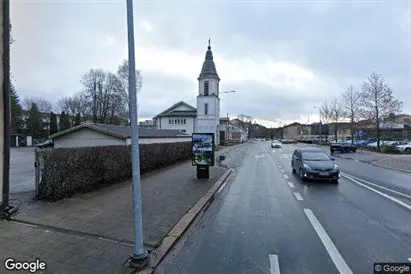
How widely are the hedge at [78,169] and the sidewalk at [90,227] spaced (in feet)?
1.25

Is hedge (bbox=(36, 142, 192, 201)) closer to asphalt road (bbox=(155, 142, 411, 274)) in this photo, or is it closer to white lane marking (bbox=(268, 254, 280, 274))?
asphalt road (bbox=(155, 142, 411, 274))

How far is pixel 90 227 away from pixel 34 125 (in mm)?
59444

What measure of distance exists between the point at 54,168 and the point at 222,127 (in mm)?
64766

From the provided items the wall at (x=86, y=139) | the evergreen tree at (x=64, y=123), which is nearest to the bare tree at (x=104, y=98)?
the evergreen tree at (x=64, y=123)

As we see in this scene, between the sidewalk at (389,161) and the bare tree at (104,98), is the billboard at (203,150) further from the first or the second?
the bare tree at (104,98)

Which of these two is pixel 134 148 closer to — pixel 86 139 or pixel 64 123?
pixel 86 139

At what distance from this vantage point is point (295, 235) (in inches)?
215

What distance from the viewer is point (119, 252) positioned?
4.42m

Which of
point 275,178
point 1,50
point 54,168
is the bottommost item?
point 275,178

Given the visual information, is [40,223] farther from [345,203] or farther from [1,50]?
[345,203]

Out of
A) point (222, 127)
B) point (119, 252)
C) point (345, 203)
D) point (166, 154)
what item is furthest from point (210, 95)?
point (119, 252)

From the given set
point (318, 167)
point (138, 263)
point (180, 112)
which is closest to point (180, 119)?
point (180, 112)

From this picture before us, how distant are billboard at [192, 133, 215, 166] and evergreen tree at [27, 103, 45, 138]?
54420 mm

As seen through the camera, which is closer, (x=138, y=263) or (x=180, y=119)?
(x=138, y=263)
